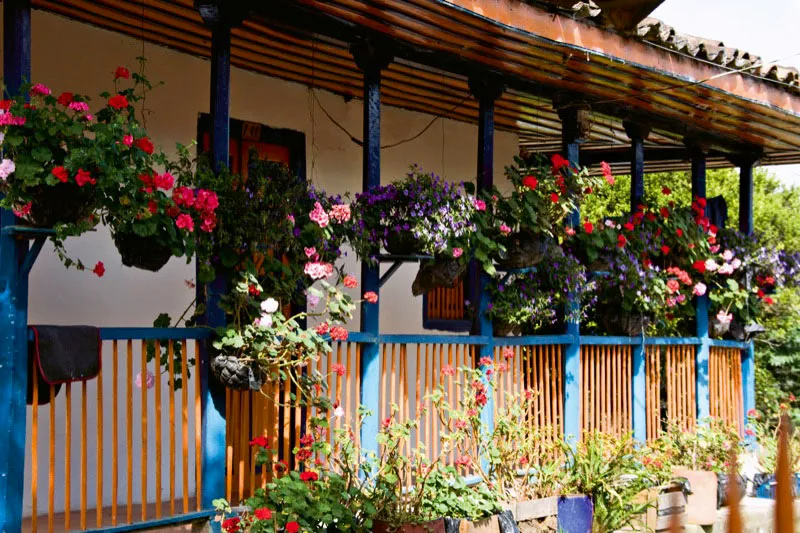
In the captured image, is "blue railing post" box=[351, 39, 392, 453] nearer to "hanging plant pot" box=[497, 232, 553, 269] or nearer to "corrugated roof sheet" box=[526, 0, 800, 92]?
"corrugated roof sheet" box=[526, 0, 800, 92]

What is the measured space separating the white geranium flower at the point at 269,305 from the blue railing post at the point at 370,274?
116 cm

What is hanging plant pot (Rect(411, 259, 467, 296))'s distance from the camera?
6.73 metres

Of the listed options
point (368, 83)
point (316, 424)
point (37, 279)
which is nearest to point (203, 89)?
point (368, 83)

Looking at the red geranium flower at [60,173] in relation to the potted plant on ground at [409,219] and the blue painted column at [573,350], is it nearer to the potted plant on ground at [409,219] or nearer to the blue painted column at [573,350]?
the potted plant on ground at [409,219]

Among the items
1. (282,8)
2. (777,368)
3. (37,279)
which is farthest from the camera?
(777,368)

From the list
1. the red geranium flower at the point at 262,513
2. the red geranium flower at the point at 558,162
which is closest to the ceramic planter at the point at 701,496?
the red geranium flower at the point at 558,162

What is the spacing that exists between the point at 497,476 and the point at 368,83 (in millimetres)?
2834

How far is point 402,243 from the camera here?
638 cm

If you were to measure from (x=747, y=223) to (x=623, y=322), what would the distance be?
8.83 feet

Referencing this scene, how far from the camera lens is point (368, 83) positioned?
6.61m

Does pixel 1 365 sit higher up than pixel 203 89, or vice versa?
pixel 203 89

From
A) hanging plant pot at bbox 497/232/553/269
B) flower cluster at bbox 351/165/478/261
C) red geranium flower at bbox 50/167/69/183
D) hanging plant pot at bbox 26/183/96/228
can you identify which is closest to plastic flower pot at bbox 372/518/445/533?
flower cluster at bbox 351/165/478/261

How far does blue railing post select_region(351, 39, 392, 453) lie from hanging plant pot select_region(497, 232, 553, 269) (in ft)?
4.11

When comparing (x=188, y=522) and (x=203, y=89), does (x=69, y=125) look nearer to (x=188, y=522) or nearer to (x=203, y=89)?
(x=188, y=522)
